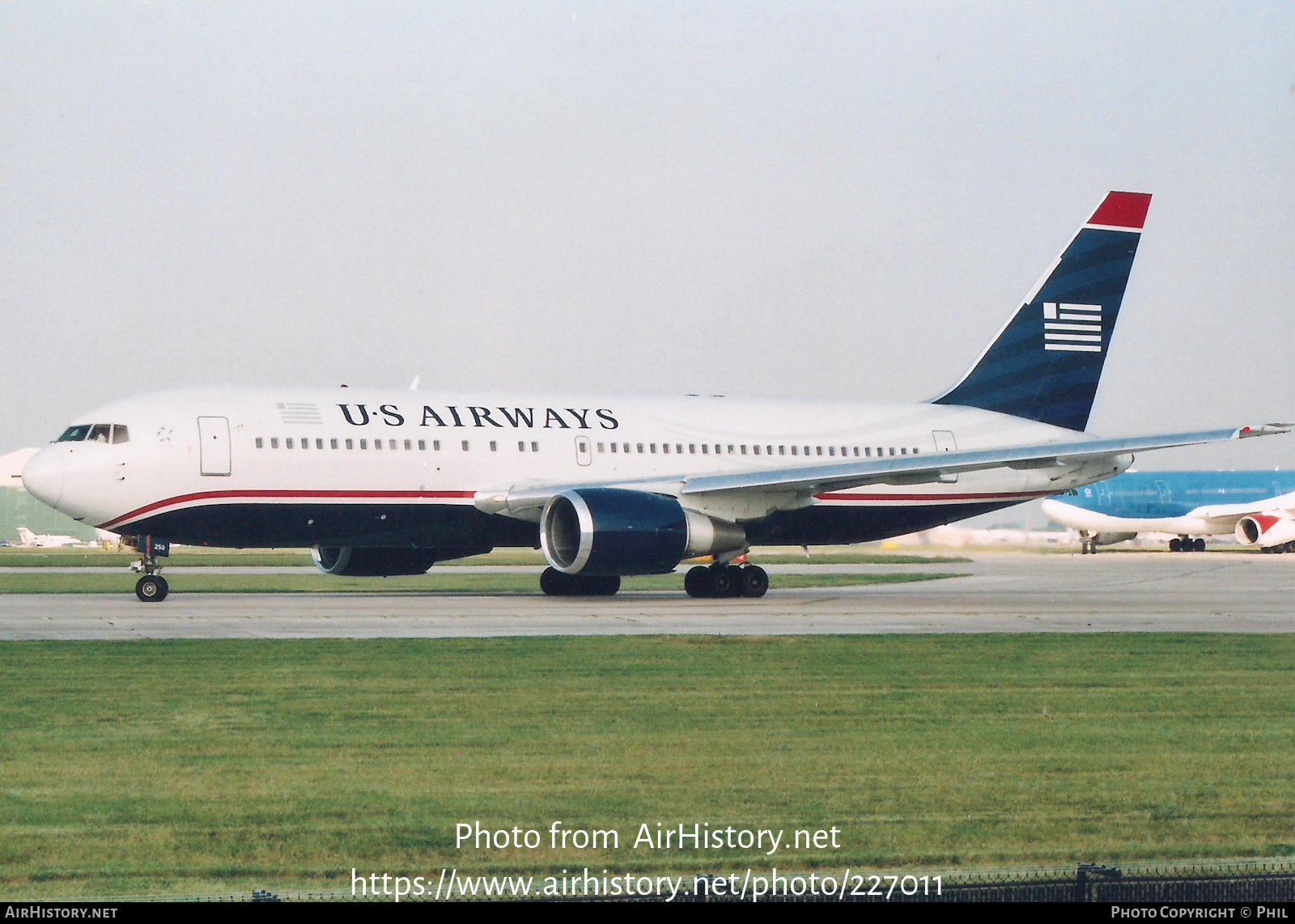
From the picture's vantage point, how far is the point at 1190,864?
6457mm

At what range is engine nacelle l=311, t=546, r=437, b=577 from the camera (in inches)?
1107

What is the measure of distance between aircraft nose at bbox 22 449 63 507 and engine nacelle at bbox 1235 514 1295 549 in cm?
5189

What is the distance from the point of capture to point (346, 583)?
33000 millimetres

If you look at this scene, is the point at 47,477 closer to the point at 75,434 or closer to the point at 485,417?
the point at 75,434

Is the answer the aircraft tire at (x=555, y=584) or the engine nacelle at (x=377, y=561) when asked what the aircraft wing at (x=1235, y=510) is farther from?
the engine nacelle at (x=377, y=561)

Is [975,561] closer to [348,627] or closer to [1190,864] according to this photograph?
[348,627]

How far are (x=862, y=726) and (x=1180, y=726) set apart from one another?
2461mm

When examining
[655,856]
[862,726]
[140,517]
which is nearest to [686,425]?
[140,517]

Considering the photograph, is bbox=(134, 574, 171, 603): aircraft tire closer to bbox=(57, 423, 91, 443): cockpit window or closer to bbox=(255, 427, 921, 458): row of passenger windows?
bbox=(57, 423, 91, 443): cockpit window

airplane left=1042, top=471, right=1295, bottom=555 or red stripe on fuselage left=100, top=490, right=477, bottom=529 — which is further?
airplane left=1042, top=471, right=1295, bottom=555

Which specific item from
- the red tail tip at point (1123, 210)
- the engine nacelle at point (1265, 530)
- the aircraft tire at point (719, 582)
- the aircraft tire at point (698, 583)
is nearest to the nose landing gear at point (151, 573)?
the aircraft tire at point (698, 583)

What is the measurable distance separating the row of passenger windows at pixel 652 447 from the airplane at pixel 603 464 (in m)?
0.04

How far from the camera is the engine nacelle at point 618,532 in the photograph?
80.2 feet

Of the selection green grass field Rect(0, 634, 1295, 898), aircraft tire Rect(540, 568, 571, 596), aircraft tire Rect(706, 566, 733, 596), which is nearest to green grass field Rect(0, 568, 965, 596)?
aircraft tire Rect(540, 568, 571, 596)
